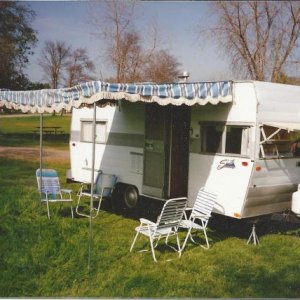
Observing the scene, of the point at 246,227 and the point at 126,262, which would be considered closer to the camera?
the point at 126,262

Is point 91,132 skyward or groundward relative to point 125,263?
skyward

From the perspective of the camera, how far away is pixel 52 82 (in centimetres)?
3853

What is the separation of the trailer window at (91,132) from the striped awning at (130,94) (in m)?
2.58

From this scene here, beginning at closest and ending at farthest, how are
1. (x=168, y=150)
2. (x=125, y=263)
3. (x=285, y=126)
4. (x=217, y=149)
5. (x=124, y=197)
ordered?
(x=125, y=263) → (x=285, y=126) → (x=217, y=149) → (x=168, y=150) → (x=124, y=197)

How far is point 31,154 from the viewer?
19.3 metres

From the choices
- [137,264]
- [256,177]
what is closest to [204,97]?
[256,177]

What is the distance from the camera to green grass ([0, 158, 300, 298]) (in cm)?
491

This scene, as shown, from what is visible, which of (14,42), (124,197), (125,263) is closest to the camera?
(125,263)

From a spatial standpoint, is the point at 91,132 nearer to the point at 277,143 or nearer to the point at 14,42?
the point at 277,143

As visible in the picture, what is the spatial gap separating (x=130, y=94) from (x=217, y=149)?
1.93 metres

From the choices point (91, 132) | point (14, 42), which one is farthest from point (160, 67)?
point (91, 132)

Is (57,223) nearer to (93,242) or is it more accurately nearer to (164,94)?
(93,242)

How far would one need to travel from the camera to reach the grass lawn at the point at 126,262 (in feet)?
16.1

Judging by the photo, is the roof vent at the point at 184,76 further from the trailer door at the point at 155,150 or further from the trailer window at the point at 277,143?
the trailer window at the point at 277,143
